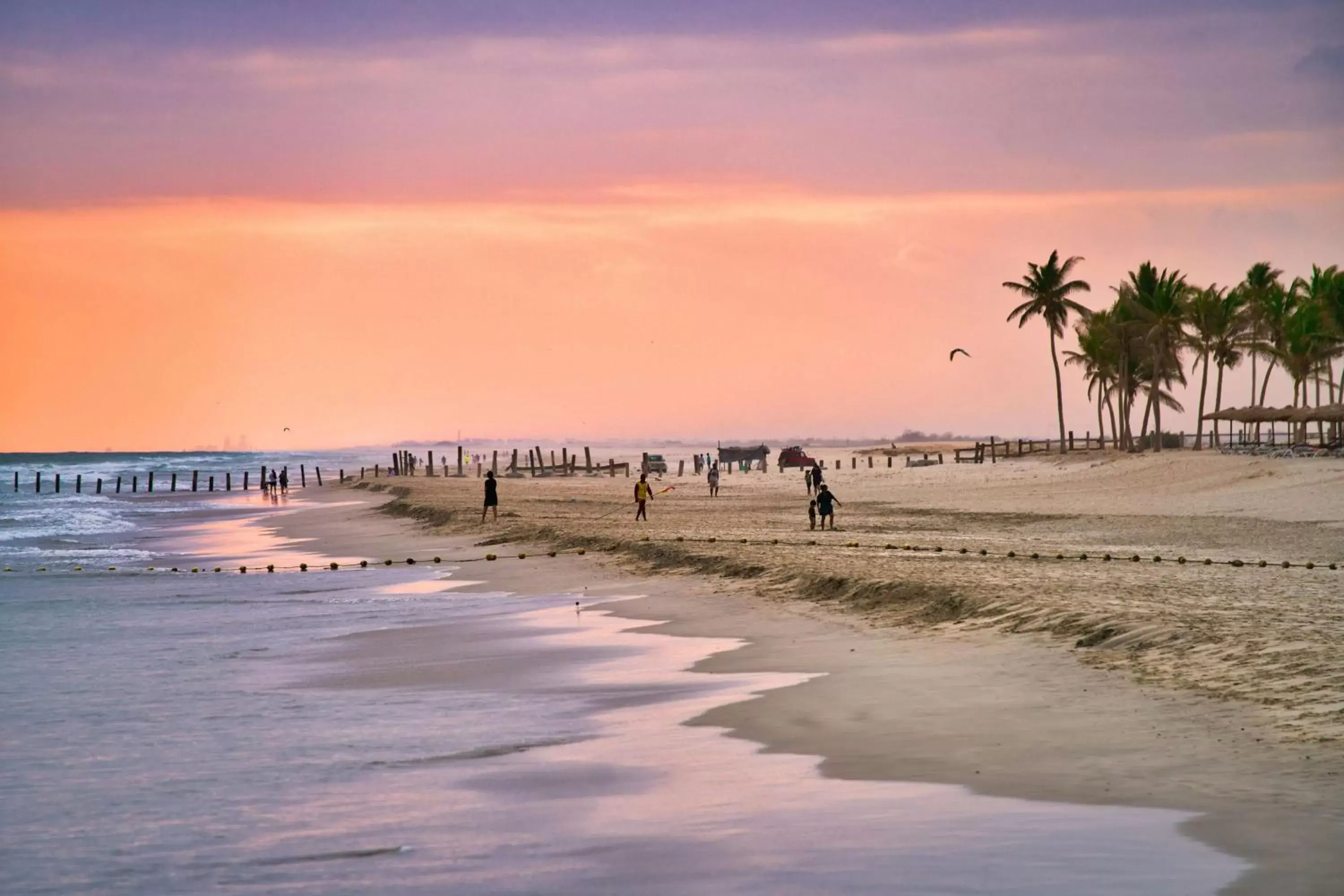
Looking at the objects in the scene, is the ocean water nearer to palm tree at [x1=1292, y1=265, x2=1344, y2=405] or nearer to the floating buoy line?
the floating buoy line

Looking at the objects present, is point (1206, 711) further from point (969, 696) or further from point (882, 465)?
point (882, 465)

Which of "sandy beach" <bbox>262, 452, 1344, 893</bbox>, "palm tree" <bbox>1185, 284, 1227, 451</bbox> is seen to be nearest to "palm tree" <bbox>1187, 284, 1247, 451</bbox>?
"palm tree" <bbox>1185, 284, 1227, 451</bbox>

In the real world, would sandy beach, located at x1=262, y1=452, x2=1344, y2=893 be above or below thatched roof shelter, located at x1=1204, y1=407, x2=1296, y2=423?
below

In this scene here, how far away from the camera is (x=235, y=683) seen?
14.8 metres

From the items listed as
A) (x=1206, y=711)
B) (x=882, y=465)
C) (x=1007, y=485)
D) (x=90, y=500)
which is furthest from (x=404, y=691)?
(x=882, y=465)

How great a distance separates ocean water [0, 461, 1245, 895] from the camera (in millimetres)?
7531

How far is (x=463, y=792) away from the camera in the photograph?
31.4ft

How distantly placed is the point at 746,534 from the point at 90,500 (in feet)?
215

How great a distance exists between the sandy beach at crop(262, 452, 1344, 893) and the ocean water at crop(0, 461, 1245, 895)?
0.51 metres

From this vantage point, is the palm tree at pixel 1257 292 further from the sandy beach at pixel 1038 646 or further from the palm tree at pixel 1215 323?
the sandy beach at pixel 1038 646

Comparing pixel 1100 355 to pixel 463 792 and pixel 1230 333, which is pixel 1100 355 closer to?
pixel 1230 333

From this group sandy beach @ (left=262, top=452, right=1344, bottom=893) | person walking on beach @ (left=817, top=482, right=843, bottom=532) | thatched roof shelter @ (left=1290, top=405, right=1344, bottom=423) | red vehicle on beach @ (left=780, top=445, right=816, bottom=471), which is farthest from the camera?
red vehicle on beach @ (left=780, top=445, right=816, bottom=471)

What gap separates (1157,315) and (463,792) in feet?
294

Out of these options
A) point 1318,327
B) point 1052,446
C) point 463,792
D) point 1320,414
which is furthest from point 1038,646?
point 1052,446
